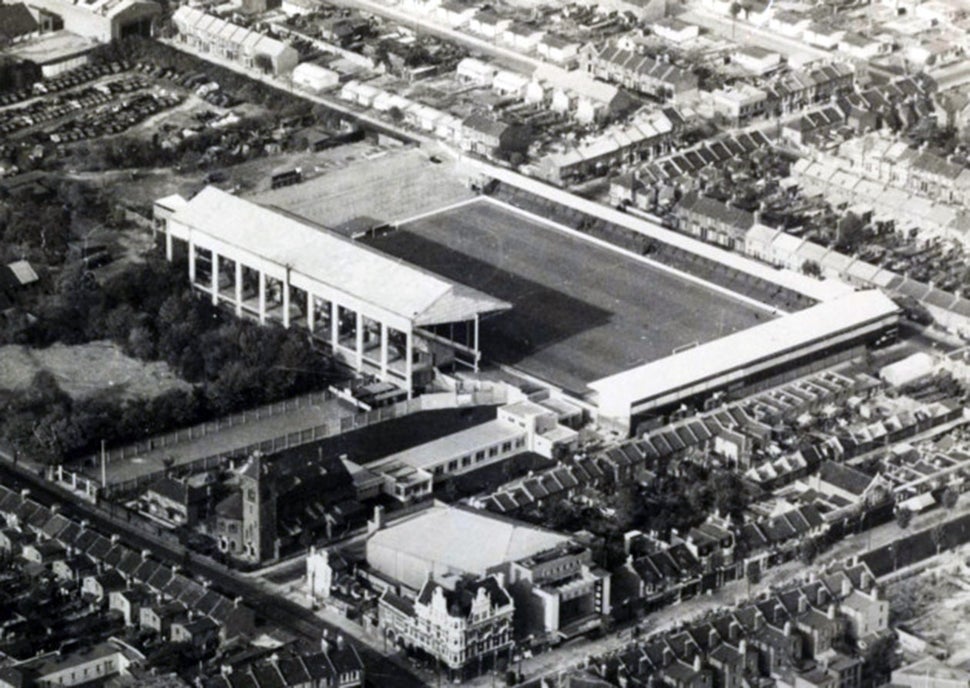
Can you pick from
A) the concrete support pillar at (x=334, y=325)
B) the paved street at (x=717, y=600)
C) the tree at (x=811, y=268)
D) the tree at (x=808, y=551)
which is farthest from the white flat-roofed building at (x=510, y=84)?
the tree at (x=808, y=551)

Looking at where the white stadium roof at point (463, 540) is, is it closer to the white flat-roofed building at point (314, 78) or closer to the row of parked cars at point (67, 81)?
the white flat-roofed building at point (314, 78)

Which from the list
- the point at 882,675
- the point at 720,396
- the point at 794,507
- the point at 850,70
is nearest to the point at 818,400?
the point at 720,396

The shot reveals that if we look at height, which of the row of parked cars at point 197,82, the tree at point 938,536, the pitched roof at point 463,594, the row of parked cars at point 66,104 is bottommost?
the row of parked cars at point 66,104

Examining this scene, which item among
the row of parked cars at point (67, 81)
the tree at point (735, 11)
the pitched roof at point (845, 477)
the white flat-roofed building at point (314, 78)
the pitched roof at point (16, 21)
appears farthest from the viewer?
the tree at point (735, 11)

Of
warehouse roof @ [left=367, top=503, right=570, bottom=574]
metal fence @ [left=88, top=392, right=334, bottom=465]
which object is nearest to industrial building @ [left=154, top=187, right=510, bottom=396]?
metal fence @ [left=88, top=392, right=334, bottom=465]

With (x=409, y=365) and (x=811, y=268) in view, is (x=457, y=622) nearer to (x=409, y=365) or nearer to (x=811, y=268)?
(x=409, y=365)

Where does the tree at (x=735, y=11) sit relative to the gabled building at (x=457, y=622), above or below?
below
